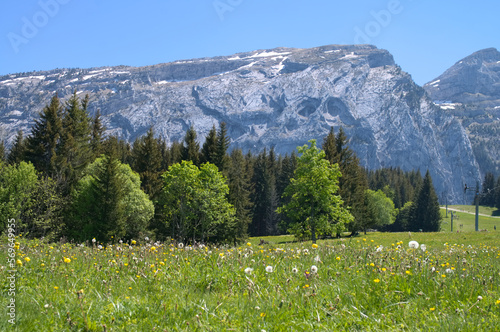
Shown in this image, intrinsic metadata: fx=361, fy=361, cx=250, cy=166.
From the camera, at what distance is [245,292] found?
5.04 m

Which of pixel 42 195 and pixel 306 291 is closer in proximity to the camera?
pixel 306 291

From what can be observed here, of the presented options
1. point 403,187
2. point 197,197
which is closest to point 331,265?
point 197,197

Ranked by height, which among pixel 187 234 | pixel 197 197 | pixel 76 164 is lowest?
pixel 187 234

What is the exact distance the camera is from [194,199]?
37375 millimetres

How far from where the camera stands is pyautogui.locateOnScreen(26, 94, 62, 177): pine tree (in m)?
36.4

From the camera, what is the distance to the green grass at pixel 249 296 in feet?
12.8

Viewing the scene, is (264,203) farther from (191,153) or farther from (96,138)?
(96,138)

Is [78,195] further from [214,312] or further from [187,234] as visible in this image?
[214,312]

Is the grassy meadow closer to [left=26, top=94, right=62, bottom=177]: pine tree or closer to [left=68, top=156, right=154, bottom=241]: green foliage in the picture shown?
[left=68, top=156, right=154, bottom=241]: green foliage

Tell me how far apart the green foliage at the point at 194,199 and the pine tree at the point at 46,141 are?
1152 cm

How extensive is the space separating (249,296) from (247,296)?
0.16m

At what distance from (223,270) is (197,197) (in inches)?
1256

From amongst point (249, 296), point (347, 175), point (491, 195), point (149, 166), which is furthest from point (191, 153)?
point (491, 195)

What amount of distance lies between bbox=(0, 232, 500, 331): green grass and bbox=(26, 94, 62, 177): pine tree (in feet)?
113
